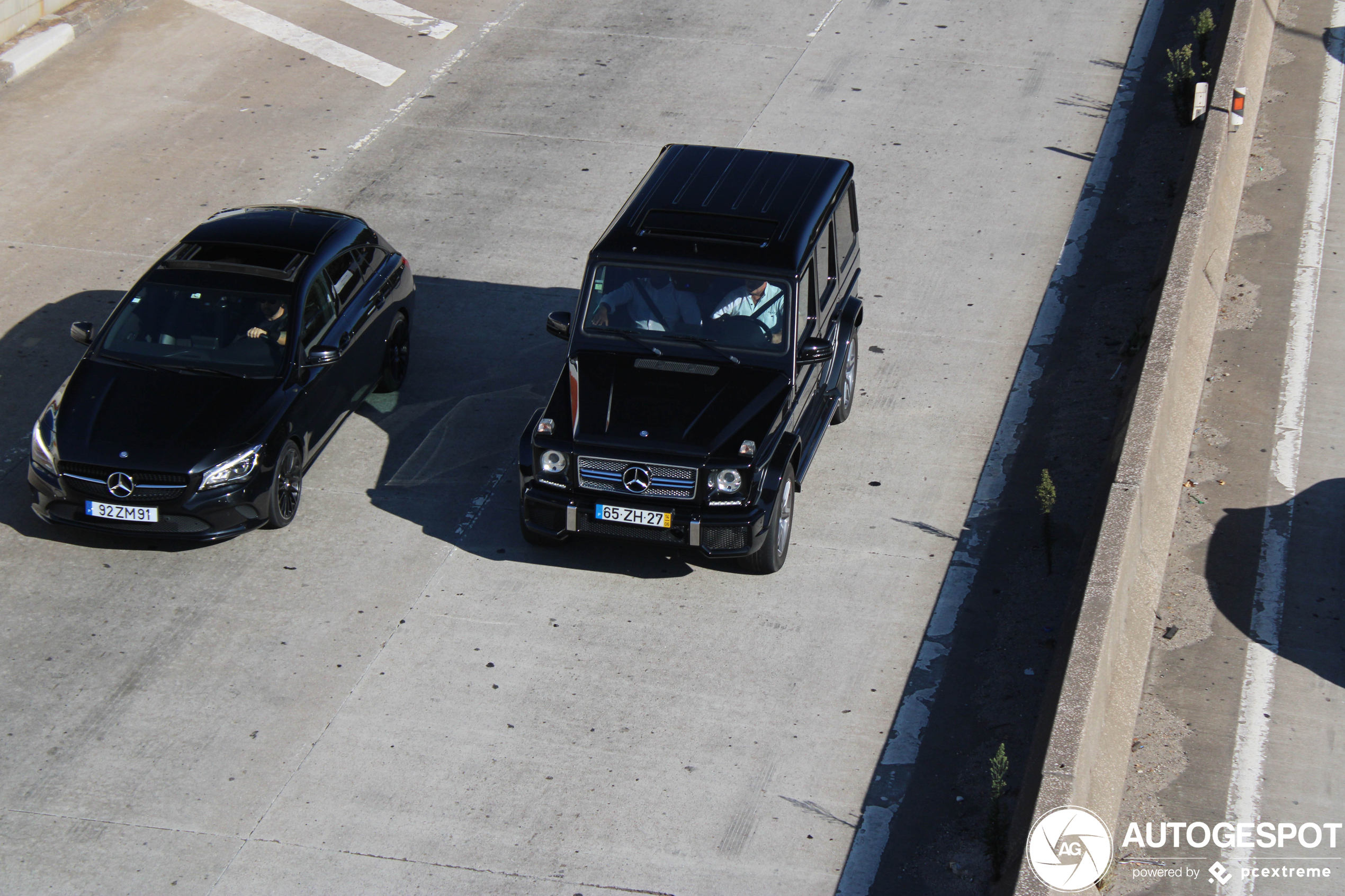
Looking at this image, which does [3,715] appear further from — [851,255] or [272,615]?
[851,255]

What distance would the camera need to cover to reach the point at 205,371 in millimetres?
10148

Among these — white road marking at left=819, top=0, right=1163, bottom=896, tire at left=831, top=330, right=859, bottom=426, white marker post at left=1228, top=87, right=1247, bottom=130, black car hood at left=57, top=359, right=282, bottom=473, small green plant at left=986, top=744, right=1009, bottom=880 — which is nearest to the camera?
small green plant at left=986, top=744, right=1009, bottom=880

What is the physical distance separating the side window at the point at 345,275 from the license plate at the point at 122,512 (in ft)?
7.33

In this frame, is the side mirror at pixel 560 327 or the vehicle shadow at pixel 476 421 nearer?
the side mirror at pixel 560 327

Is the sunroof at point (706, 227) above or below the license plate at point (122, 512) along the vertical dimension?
above

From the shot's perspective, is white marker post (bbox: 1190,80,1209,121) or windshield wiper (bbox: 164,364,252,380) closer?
windshield wiper (bbox: 164,364,252,380)

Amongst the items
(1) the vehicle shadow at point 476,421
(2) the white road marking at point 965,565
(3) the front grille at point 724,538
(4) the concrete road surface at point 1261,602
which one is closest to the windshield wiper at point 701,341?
(3) the front grille at point 724,538

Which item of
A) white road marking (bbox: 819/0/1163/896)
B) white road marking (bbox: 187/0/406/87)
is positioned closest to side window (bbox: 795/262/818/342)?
white road marking (bbox: 819/0/1163/896)

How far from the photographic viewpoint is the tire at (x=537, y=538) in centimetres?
964

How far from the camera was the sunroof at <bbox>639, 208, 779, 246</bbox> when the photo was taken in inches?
396

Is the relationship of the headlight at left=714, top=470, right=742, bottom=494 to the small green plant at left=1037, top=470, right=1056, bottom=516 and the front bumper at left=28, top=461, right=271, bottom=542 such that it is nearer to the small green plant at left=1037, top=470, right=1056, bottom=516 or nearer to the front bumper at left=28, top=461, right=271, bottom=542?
the small green plant at left=1037, top=470, right=1056, bottom=516

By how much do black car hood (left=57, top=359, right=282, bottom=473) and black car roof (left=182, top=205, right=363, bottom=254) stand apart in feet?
4.38

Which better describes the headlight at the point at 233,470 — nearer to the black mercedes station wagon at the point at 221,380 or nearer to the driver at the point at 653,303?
the black mercedes station wagon at the point at 221,380

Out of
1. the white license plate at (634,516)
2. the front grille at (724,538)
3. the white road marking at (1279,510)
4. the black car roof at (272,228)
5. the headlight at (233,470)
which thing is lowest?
the white road marking at (1279,510)
